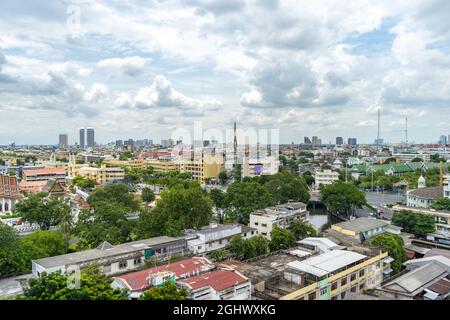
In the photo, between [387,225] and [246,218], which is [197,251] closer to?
[246,218]

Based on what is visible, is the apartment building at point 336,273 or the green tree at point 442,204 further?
the green tree at point 442,204

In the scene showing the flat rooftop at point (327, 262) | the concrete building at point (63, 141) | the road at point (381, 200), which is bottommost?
the road at point (381, 200)

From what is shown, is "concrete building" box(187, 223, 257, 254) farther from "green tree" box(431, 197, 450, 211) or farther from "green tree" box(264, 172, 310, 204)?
"green tree" box(431, 197, 450, 211)

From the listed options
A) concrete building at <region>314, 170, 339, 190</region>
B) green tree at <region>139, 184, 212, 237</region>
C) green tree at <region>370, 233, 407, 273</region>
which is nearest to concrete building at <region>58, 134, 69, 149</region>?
concrete building at <region>314, 170, 339, 190</region>

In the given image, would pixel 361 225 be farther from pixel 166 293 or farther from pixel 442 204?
pixel 166 293

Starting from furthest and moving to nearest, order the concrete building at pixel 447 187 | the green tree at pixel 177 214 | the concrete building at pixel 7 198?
the concrete building at pixel 7 198 → the concrete building at pixel 447 187 → the green tree at pixel 177 214

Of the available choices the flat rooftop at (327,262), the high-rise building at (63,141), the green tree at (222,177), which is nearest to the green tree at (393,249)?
the flat rooftop at (327,262)

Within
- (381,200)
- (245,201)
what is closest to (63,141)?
(381,200)

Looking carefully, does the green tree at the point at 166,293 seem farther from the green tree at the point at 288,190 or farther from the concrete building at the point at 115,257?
the green tree at the point at 288,190
